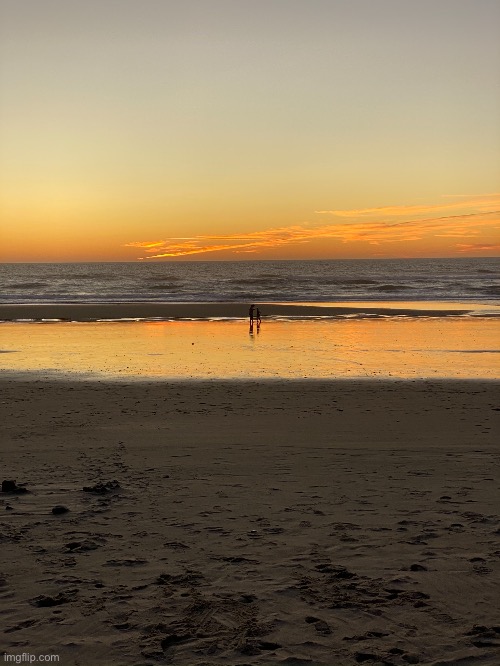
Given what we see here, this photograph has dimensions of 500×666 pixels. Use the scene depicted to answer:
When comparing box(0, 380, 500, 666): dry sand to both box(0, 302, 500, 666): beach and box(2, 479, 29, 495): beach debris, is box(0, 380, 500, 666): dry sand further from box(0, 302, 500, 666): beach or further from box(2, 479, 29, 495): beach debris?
box(2, 479, 29, 495): beach debris

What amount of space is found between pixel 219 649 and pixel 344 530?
7.34 ft

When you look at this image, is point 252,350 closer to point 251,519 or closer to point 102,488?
point 102,488

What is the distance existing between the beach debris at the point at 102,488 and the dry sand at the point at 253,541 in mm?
49

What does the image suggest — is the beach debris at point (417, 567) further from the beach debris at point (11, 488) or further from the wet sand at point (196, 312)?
the wet sand at point (196, 312)

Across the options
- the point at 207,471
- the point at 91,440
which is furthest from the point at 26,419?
the point at 207,471

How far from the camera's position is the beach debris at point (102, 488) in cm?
748

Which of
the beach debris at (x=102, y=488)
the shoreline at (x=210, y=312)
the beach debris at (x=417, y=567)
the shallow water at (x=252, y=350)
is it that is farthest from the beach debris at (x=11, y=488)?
the shoreline at (x=210, y=312)

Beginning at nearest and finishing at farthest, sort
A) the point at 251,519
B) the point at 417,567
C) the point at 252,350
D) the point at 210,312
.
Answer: the point at 417,567
the point at 251,519
the point at 252,350
the point at 210,312

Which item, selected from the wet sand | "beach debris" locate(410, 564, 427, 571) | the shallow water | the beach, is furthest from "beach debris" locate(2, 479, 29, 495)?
the wet sand

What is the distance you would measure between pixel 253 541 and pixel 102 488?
2.18m

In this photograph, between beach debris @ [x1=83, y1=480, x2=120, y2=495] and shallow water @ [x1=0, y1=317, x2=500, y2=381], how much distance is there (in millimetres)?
8395

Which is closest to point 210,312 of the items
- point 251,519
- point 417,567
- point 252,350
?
point 252,350

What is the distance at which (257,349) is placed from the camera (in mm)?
21641

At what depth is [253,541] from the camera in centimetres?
608
